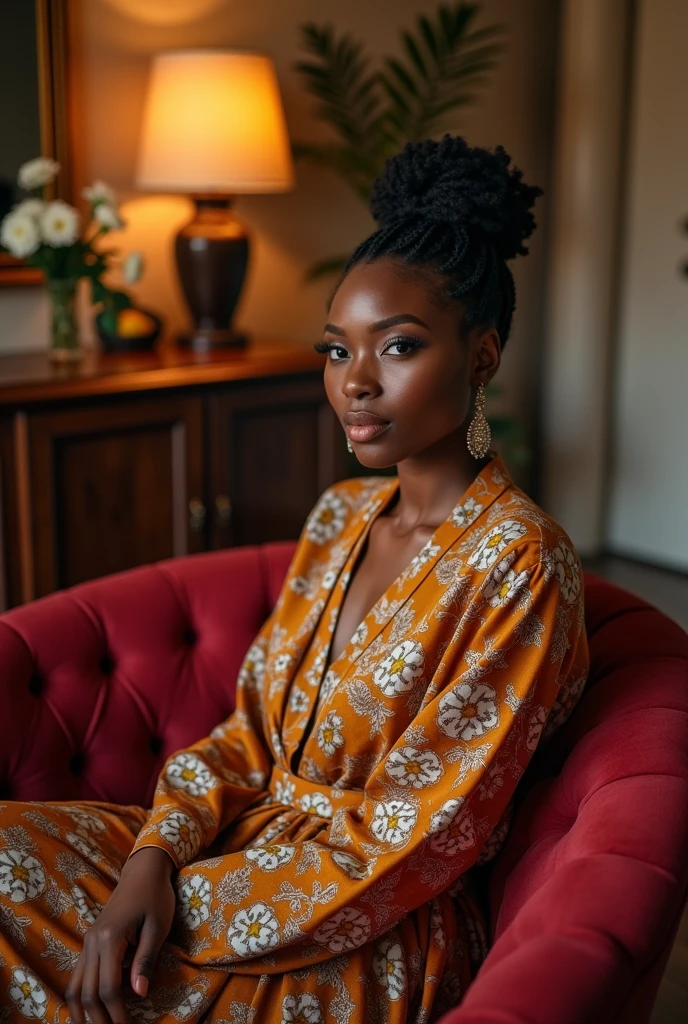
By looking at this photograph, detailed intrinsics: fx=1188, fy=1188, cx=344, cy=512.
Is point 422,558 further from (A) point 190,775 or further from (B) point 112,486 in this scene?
(B) point 112,486

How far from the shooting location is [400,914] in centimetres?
133

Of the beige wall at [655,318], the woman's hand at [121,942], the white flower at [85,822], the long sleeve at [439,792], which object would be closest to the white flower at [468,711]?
the long sleeve at [439,792]

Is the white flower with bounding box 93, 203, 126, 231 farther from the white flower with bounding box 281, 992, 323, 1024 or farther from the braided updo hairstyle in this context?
the white flower with bounding box 281, 992, 323, 1024

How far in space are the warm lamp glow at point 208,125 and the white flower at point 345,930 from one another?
215 centimetres

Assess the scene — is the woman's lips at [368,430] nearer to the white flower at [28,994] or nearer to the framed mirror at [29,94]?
the white flower at [28,994]

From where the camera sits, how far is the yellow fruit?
10.0 feet

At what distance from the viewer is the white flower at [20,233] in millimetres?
2799

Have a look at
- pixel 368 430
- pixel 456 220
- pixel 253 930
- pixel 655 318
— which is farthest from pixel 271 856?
pixel 655 318

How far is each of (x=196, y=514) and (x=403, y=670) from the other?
1.57 metres

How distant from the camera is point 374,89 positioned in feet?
12.4

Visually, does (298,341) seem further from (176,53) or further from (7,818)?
(7,818)

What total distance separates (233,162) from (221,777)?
1.90 metres

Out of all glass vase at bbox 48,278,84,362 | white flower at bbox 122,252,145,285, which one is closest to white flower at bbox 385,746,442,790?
glass vase at bbox 48,278,84,362

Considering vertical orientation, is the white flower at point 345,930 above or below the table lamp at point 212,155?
below
